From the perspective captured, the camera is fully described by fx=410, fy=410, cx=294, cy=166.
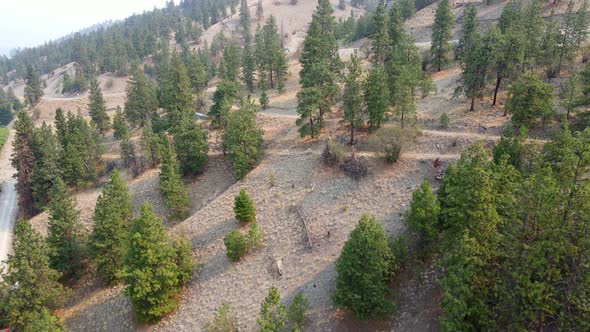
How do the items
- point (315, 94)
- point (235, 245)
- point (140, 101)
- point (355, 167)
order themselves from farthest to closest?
1. point (140, 101)
2. point (315, 94)
3. point (355, 167)
4. point (235, 245)

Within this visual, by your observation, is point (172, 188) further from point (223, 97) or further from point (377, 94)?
point (377, 94)

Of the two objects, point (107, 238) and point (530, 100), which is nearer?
point (107, 238)

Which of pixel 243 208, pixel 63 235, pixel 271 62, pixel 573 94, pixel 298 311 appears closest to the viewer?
pixel 298 311

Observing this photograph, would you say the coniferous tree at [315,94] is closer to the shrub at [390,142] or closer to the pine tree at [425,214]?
the shrub at [390,142]

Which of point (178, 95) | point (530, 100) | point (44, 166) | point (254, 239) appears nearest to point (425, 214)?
point (254, 239)

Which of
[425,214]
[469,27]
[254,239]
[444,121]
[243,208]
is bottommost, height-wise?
[254,239]

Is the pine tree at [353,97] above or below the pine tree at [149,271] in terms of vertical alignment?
above

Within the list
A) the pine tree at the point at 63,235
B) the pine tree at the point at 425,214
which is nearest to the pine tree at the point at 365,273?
the pine tree at the point at 425,214
